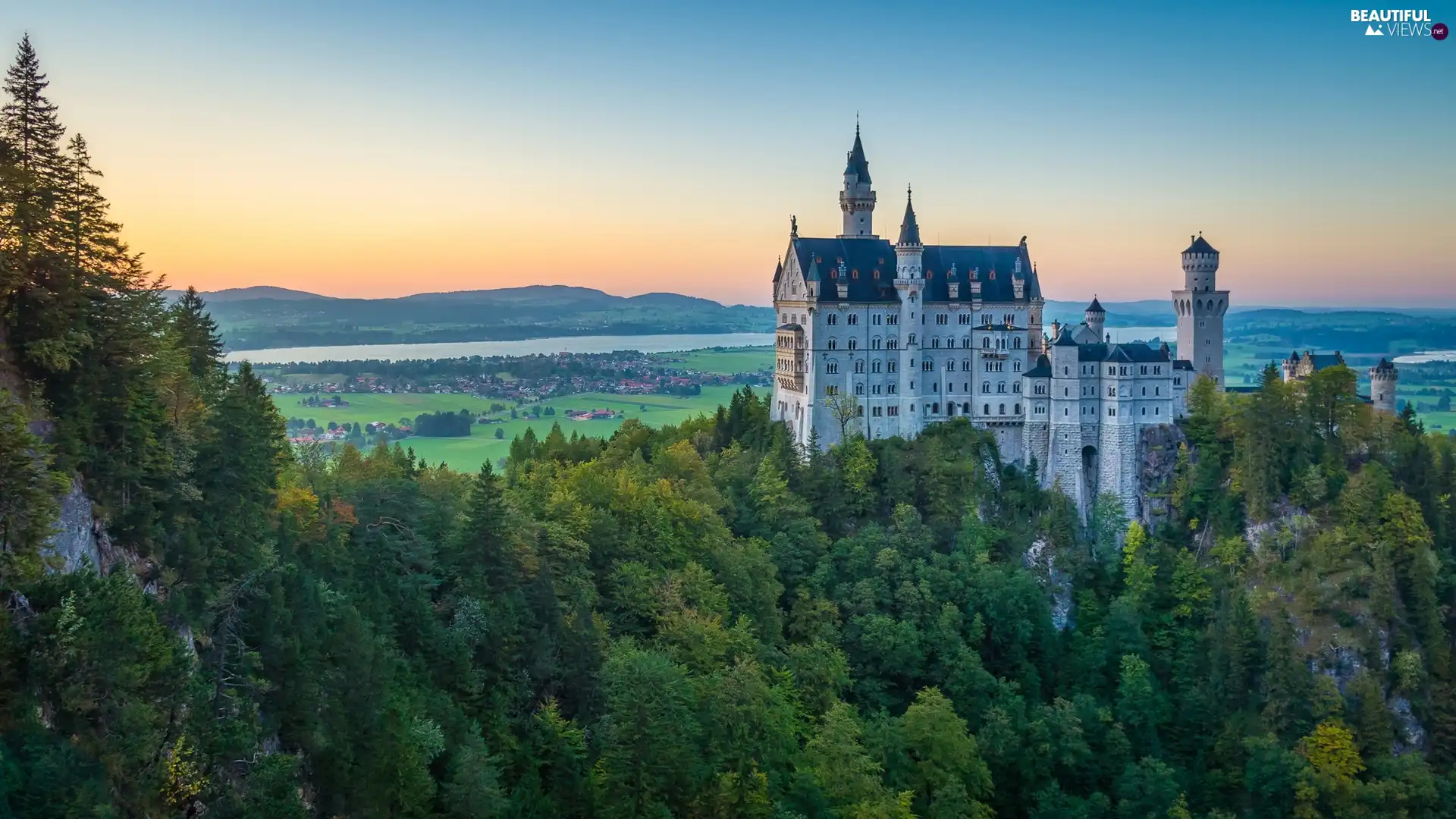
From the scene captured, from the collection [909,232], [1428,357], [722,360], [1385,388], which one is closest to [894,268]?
[909,232]

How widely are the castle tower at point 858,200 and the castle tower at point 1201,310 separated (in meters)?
21.3

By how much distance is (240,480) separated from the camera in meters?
41.5

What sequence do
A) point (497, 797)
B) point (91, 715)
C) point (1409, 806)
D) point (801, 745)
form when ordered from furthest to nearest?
point (1409, 806) < point (801, 745) < point (497, 797) < point (91, 715)

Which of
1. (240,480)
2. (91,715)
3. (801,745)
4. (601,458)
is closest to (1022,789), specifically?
(801,745)

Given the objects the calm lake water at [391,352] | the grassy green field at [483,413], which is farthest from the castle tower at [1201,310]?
the calm lake water at [391,352]

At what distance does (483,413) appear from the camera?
130 m

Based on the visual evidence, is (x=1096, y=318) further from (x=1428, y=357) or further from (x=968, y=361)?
(x=1428, y=357)

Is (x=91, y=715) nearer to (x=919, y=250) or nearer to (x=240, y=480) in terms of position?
(x=240, y=480)

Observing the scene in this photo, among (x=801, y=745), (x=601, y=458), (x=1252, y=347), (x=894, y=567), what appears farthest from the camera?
(x=1252, y=347)

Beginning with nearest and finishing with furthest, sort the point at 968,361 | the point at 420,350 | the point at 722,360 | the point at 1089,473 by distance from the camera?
the point at 1089,473 → the point at 968,361 → the point at 420,350 → the point at 722,360

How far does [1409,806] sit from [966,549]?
2629 cm

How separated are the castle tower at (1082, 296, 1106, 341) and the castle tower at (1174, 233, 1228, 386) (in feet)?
19.7

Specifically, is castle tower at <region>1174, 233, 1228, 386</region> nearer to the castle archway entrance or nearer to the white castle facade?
the white castle facade

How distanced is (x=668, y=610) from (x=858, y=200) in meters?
38.6
